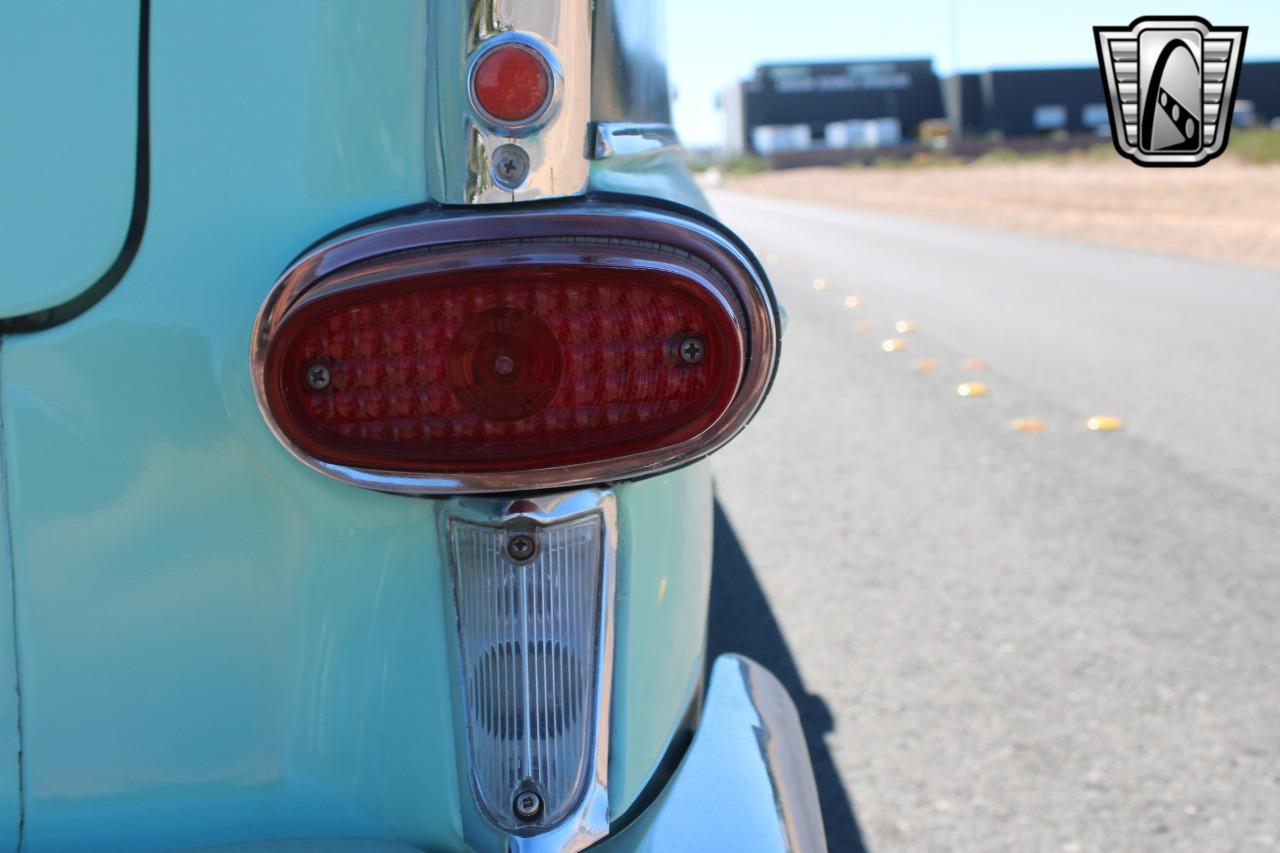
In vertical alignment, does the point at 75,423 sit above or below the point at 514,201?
below

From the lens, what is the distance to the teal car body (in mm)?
1093

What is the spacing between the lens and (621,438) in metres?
1.18

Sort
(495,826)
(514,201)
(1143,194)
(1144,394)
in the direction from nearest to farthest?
(514,201) → (495,826) → (1144,394) → (1143,194)

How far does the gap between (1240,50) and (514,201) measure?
10702mm

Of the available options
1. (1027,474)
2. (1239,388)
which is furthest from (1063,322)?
(1027,474)

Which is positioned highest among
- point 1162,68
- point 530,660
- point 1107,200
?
point 1162,68

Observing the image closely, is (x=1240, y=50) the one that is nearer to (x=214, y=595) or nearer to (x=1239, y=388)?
(x=1239, y=388)

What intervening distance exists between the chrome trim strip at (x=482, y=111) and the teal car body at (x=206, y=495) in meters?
0.01

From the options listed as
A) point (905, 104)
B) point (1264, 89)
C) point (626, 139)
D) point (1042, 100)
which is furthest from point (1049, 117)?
point (626, 139)

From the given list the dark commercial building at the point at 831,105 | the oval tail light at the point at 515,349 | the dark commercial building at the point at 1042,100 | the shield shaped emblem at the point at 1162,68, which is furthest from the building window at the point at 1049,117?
the oval tail light at the point at 515,349

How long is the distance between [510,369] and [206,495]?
0.31 meters

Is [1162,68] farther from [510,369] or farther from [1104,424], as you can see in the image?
[510,369]

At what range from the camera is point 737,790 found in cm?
129

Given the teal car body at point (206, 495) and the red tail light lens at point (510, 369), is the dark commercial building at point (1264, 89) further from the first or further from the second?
the teal car body at point (206, 495)
